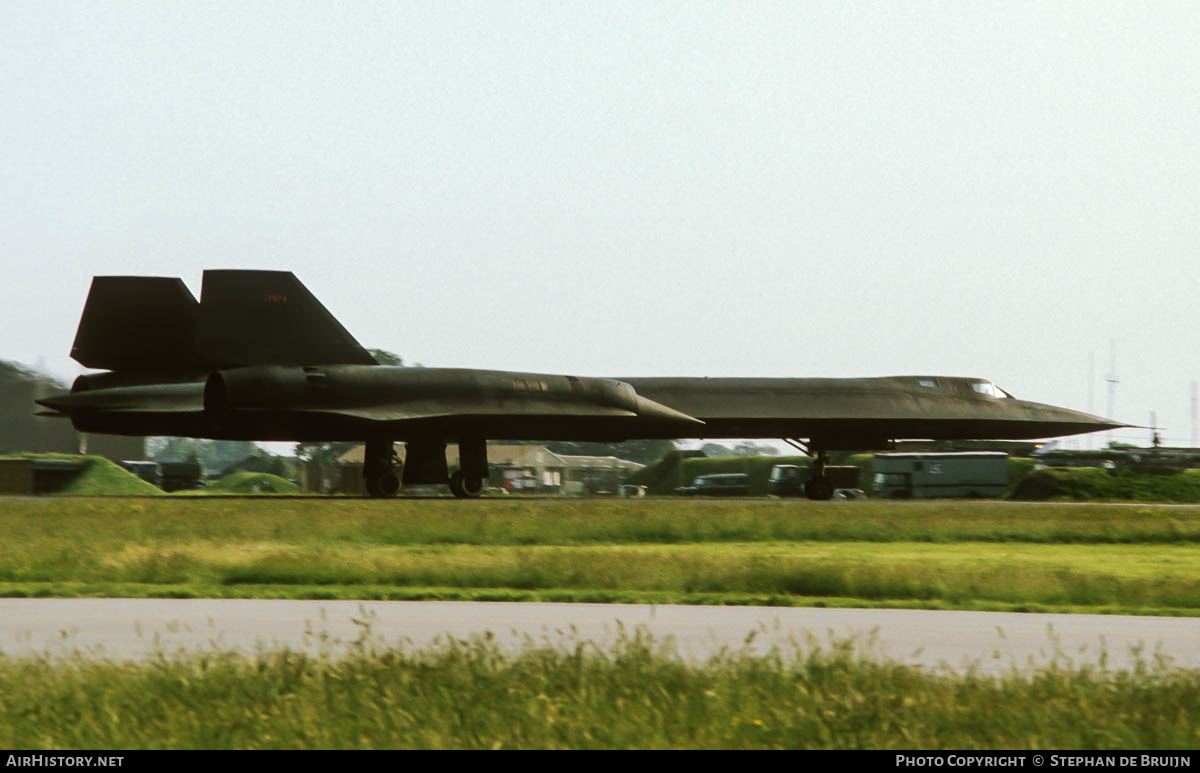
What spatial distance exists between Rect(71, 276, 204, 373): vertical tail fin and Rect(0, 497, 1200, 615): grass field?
5.53 m

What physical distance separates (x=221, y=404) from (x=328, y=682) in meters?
27.9

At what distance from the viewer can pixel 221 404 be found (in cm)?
3422

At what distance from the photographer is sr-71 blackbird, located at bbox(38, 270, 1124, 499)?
3572 cm

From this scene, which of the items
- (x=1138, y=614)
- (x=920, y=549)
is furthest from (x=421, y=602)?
(x=920, y=549)

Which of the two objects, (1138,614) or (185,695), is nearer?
(185,695)

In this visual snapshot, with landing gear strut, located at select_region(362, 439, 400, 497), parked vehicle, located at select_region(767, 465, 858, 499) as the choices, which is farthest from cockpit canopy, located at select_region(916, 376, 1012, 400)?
landing gear strut, located at select_region(362, 439, 400, 497)

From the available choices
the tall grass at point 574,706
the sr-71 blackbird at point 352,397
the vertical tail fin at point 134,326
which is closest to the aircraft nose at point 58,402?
the sr-71 blackbird at point 352,397

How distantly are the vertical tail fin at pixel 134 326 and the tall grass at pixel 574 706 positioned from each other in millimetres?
31223

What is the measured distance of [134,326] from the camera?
3788 centimetres

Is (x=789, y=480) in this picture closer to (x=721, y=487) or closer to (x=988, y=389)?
(x=721, y=487)

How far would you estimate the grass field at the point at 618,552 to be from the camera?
51.8 ft

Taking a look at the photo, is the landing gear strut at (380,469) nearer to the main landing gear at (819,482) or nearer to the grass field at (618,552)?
the grass field at (618,552)

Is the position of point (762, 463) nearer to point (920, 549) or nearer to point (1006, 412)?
point (1006, 412)
